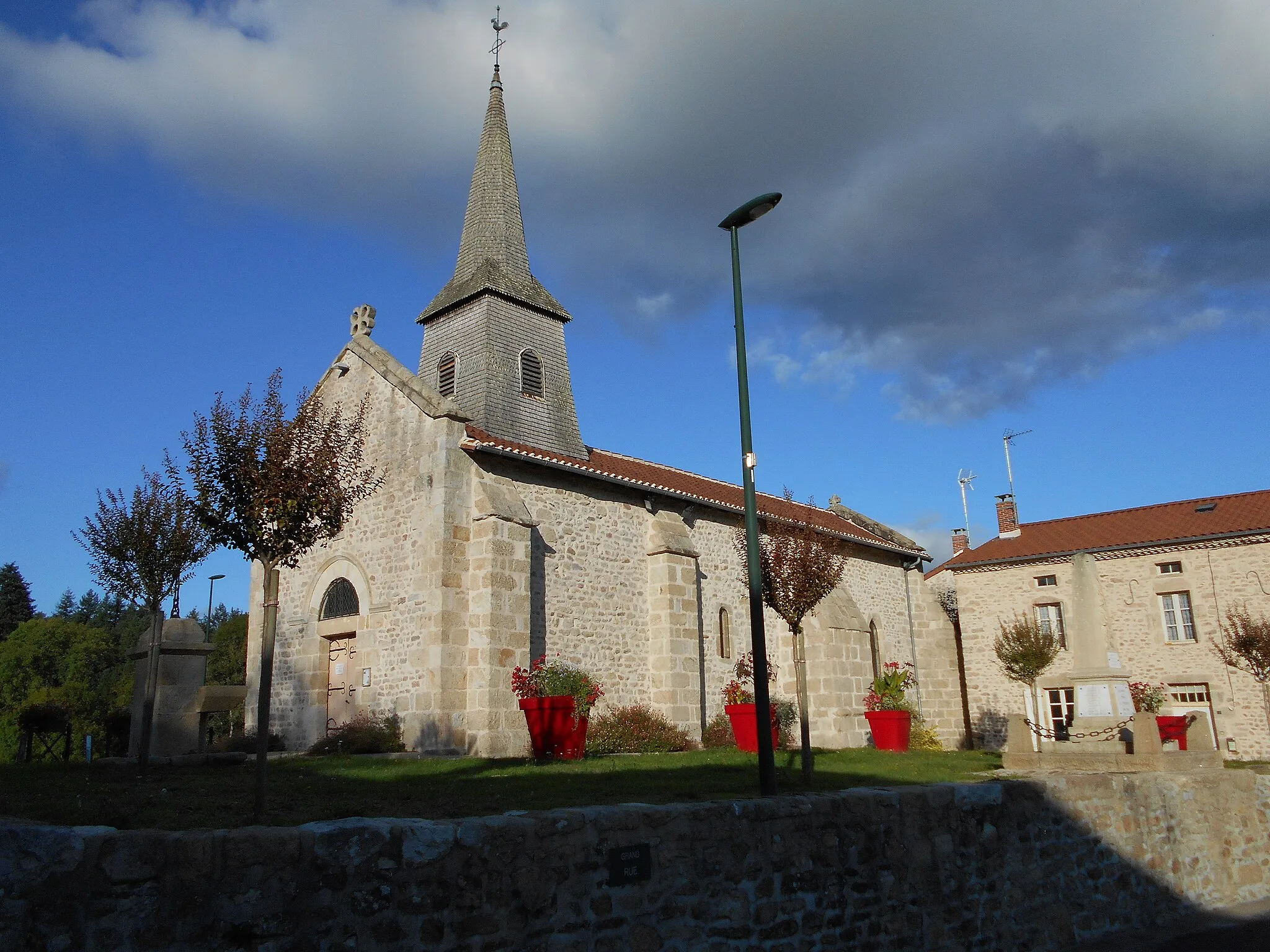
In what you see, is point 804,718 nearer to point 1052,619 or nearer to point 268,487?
point 268,487

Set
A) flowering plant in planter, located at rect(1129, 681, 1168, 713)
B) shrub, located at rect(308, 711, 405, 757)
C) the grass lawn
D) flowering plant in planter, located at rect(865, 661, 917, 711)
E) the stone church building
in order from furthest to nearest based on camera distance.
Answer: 1. flowering plant in planter, located at rect(865, 661, 917, 711)
2. flowering plant in planter, located at rect(1129, 681, 1168, 713)
3. the stone church building
4. shrub, located at rect(308, 711, 405, 757)
5. the grass lawn

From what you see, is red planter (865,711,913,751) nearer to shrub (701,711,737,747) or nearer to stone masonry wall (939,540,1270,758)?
shrub (701,711,737,747)

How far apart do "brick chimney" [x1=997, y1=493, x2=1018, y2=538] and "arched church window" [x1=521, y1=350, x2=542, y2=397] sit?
17.5 meters

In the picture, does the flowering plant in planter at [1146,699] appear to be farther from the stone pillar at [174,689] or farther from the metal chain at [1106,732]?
the stone pillar at [174,689]

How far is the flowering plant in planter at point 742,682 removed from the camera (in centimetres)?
1828

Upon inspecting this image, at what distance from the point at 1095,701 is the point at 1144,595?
1328 centimetres

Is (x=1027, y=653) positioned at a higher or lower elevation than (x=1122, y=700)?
higher

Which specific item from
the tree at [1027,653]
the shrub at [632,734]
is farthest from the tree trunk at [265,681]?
the tree at [1027,653]

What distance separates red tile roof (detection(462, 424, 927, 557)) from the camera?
16.2m

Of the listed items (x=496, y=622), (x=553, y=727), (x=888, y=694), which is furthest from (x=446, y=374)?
(x=888, y=694)

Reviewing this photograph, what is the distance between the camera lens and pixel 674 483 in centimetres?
2152

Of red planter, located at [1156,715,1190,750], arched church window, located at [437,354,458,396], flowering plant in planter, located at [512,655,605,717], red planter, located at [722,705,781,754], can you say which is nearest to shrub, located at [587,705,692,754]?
red planter, located at [722,705,781,754]

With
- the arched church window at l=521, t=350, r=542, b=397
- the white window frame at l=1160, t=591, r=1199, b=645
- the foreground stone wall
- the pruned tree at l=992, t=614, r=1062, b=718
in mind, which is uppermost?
the arched church window at l=521, t=350, r=542, b=397

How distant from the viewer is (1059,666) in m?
25.3
